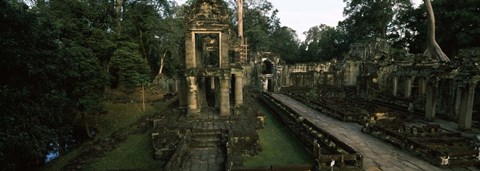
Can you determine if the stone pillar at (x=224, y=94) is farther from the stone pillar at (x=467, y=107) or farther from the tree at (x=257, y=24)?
the tree at (x=257, y=24)

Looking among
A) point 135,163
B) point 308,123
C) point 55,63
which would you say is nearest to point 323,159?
point 308,123

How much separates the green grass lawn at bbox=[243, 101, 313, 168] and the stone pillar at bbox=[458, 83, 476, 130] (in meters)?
8.56

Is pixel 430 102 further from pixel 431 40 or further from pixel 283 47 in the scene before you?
pixel 283 47

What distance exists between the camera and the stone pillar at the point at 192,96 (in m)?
15.1

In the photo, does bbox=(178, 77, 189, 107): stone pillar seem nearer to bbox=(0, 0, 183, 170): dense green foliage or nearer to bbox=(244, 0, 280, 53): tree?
bbox=(0, 0, 183, 170): dense green foliage

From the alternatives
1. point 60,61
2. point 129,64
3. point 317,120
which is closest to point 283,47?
point 129,64

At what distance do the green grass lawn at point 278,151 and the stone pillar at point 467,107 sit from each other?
28.1ft

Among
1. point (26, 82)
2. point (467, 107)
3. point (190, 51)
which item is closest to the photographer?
point (26, 82)

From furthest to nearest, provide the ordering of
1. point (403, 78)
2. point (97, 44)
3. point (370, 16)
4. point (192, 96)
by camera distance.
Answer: point (370, 16) → point (403, 78) → point (97, 44) → point (192, 96)

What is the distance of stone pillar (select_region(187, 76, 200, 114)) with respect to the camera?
1508 cm

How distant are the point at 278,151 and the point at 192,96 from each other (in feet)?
19.7

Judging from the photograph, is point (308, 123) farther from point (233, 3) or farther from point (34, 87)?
point (233, 3)

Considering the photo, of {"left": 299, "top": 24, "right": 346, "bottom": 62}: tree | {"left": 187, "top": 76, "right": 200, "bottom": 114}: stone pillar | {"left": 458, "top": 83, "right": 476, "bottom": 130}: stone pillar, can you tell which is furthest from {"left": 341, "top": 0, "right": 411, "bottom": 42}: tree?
{"left": 187, "top": 76, "right": 200, "bottom": 114}: stone pillar

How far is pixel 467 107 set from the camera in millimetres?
13305
